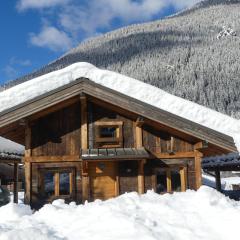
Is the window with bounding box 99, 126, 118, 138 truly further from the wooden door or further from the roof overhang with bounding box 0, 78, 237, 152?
the roof overhang with bounding box 0, 78, 237, 152

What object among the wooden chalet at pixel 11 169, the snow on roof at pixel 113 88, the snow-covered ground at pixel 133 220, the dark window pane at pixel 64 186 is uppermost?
the snow on roof at pixel 113 88

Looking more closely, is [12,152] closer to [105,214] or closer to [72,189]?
[72,189]

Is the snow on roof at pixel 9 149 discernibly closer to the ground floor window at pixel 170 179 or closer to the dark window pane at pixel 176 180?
the ground floor window at pixel 170 179

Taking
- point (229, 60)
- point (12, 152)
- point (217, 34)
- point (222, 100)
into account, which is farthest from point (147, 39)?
point (12, 152)

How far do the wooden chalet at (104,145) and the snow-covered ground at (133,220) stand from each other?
3.92 m

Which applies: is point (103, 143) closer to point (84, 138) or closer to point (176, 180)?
point (84, 138)

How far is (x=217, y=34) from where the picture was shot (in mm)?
154500

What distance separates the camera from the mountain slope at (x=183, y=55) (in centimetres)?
9669

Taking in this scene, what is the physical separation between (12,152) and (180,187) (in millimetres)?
7140

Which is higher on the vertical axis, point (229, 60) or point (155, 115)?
point (229, 60)

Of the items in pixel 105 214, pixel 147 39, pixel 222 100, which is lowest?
pixel 105 214

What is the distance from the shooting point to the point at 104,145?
1432 centimetres

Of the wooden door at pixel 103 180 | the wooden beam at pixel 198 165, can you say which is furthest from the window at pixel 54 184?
the wooden beam at pixel 198 165

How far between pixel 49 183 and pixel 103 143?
8.01 feet
